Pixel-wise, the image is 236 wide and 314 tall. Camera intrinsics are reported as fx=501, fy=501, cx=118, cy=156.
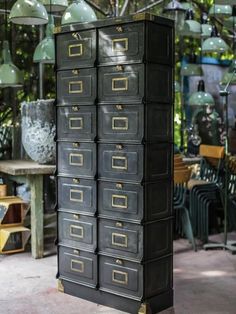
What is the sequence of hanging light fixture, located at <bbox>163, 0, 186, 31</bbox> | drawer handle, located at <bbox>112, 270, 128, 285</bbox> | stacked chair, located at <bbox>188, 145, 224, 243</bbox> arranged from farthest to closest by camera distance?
stacked chair, located at <bbox>188, 145, 224, 243</bbox>, hanging light fixture, located at <bbox>163, 0, 186, 31</bbox>, drawer handle, located at <bbox>112, 270, 128, 285</bbox>

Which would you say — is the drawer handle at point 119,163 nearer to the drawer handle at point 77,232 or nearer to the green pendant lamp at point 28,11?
the drawer handle at point 77,232

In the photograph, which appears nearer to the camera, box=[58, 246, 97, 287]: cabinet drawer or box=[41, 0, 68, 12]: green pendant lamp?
box=[58, 246, 97, 287]: cabinet drawer

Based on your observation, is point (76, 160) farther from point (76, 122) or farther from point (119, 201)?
point (119, 201)

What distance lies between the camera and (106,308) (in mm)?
3105

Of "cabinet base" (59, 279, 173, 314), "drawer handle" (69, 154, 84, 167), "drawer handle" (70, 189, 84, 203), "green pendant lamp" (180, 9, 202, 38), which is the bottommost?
"cabinet base" (59, 279, 173, 314)

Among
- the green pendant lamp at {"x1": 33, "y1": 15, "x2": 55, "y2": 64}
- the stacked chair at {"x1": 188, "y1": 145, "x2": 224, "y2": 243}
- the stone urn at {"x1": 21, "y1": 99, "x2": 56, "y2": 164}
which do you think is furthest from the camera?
the stacked chair at {"x1": 188, "y1": 145, "x2": 224, "y2": 243}

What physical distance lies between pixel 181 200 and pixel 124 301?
1916 millimetres

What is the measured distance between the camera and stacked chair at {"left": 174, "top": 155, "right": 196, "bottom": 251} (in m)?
4.39

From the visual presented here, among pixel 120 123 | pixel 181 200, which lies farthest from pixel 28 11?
pixel 181 200

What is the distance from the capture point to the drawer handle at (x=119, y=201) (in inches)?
118

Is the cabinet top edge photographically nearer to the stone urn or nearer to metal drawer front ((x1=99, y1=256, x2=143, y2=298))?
the stone urn

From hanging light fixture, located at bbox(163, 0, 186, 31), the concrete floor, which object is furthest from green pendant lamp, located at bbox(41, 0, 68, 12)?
the concrete floor

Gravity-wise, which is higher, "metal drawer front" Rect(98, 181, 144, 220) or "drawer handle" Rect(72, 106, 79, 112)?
"drawer handle" Rect(72, 106, 79, 112)

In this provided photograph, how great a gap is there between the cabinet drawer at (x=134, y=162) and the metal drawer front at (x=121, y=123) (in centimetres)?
5
